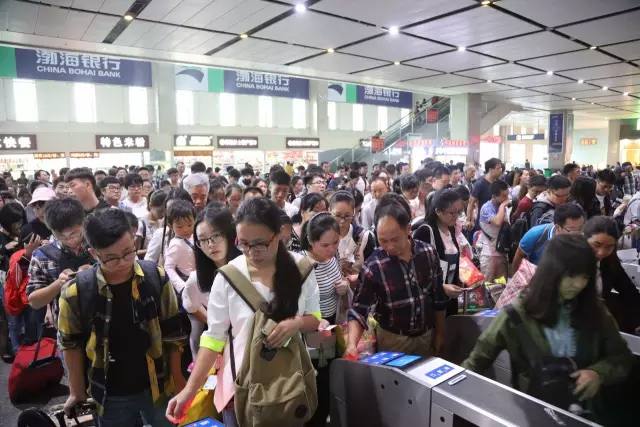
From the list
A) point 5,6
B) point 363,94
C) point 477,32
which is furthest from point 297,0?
point 363,94

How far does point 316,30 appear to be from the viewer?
5.89 meters

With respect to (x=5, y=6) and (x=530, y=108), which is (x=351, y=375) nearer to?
(x=5, y=6)

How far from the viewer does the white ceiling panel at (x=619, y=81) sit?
33.8ft

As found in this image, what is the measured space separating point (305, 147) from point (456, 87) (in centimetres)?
991

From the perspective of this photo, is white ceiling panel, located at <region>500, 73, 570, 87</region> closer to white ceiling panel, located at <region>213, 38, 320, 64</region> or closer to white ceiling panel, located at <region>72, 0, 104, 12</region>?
white ceiling panel, located at <region>213, 38, 320, 64</region>

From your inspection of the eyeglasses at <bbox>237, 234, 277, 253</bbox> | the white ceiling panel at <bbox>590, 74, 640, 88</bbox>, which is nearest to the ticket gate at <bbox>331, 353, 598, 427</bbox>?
the eyeglasses at <bbox>237, 234, 277, 253</bbox>

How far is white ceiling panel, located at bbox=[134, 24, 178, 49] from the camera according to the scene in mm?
5621

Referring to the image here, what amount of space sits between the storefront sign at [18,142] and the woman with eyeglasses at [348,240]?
48.2ft

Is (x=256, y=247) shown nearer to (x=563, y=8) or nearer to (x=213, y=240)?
(x=213, y=240)

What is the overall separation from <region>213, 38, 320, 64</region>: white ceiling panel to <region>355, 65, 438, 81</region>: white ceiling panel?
208cm

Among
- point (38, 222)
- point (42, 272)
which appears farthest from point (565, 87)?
point (42, 272)

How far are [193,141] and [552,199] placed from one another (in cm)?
1474

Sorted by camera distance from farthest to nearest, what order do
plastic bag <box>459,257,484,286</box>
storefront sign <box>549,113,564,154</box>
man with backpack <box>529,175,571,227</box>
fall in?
storefront sign <box>549,113,564,154</box> → man with backpack <box>529,175,571,227</box> → plastic bag <box>459,257,484,286</box>

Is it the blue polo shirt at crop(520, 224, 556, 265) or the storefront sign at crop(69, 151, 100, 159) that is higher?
the storefront sign at crop(69, 151, 100, 159)
